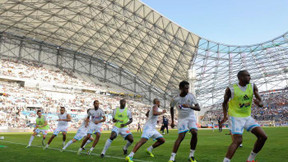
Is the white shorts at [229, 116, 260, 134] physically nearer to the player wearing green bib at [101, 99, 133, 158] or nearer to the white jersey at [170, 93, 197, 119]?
the white jersey at [170, 93, 197, 119]

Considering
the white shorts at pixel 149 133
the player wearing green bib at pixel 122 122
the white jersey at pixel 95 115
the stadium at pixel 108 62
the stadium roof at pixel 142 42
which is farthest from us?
the stadium at pixel 108 62

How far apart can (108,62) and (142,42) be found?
1699cm

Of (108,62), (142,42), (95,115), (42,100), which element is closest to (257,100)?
(95,115)

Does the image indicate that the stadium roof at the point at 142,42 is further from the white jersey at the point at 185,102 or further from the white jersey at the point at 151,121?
the white jersey at the point at 185,102

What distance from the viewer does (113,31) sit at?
44.6m

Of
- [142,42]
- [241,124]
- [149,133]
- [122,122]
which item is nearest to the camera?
[241,124]

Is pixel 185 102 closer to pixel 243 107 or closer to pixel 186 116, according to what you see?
pixel 186 116

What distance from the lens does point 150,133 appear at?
22.6ft

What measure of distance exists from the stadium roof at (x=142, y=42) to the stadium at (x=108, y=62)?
16cm

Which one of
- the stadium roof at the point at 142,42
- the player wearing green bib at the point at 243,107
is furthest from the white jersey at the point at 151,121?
the stadium roof at the point at 142,42

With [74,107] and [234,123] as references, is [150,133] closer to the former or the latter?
[234,123]

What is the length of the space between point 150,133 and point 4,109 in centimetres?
3597

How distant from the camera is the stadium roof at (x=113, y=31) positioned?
3734 cm

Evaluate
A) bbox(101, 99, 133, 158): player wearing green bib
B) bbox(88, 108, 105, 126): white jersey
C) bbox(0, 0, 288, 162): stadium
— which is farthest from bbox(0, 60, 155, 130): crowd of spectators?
bbox(101, 99, 133, 158): player wearing green bib
